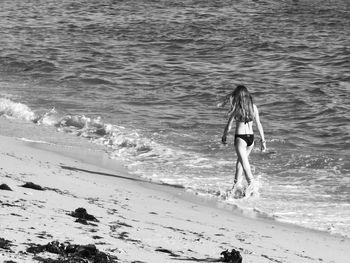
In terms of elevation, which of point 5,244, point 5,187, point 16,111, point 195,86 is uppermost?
point 5,244

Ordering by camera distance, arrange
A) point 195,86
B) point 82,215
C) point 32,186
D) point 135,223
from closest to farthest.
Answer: point 82,215, point 135,223, point 32,186, point 195,86

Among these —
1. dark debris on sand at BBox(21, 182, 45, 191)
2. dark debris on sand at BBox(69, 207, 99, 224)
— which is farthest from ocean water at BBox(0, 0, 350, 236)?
dark debris on sand at BBox(69, 207, 99, 224)

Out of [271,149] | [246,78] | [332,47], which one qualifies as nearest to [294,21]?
[332,47]

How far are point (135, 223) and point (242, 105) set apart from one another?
3929 mm

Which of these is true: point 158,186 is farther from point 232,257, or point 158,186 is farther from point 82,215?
point 232,257

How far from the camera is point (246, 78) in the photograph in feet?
76.1

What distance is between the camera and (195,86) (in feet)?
71.1

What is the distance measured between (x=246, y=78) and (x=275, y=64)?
2.32 metres

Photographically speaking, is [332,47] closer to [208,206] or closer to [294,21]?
[294,21]

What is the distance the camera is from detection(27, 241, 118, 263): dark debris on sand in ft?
21.2

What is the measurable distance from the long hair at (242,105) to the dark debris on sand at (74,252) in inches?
213

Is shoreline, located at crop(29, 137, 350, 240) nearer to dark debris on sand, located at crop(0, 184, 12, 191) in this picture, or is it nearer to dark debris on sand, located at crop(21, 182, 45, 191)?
dark debris on sand, located at crop(21, 182, 45, 191)

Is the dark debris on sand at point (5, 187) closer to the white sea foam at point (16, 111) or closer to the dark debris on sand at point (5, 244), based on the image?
the dark debris on sand at point (5, 244)

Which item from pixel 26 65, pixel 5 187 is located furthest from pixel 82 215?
pixel 26 65
